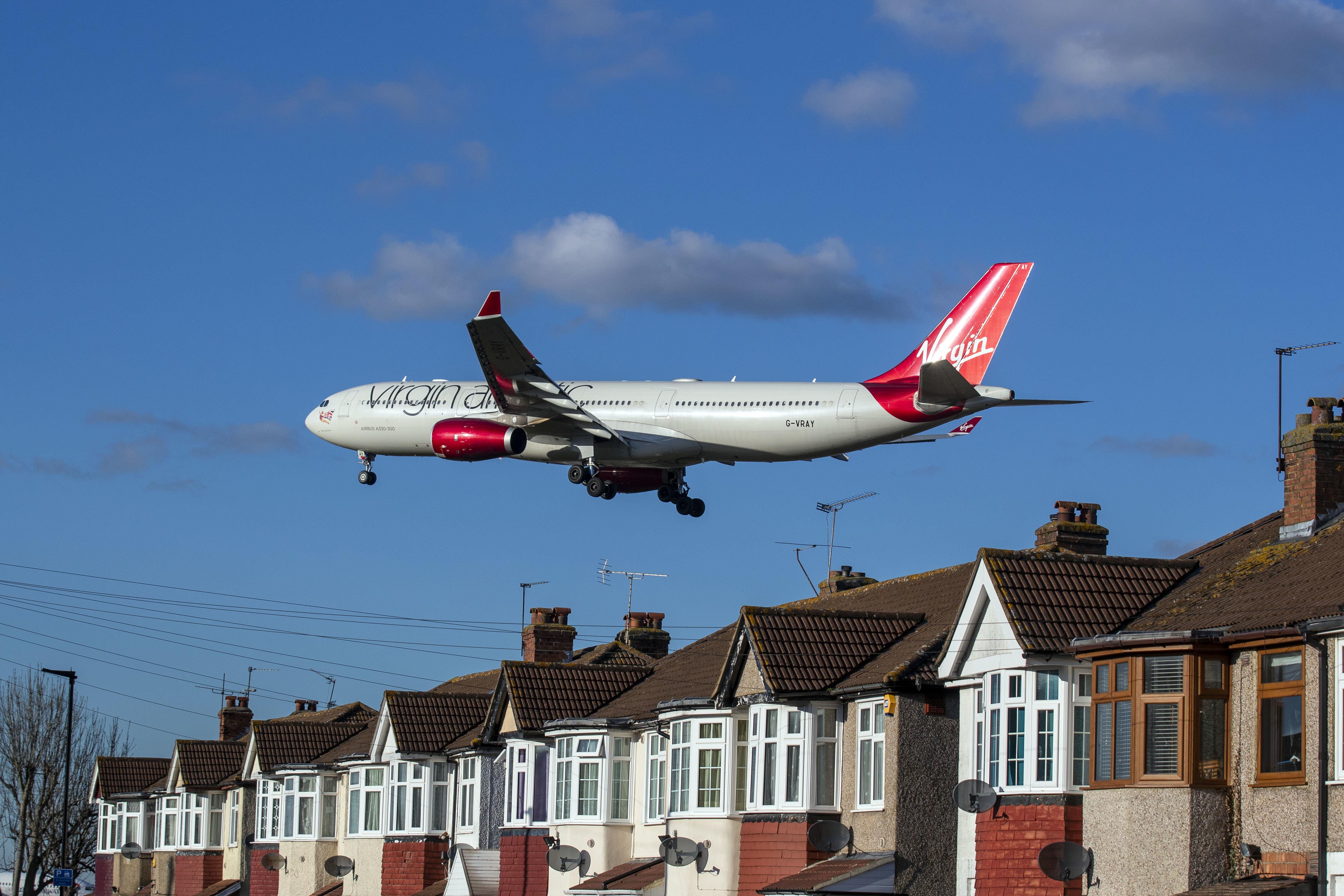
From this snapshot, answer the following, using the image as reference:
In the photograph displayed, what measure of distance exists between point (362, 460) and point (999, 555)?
34230 millimetres

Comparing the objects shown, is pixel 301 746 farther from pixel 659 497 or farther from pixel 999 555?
pixel 999 555

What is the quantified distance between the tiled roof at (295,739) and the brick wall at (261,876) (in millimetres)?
2482

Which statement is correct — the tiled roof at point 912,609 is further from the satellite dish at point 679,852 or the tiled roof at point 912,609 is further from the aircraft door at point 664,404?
the aircraft door at point 664,404

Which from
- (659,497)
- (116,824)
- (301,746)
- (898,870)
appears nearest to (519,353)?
(659,497)

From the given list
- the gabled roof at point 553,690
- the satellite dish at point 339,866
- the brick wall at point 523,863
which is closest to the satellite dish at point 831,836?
the gabled roof at point 553,690

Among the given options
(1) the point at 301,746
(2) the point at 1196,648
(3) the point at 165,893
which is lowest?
(3) the point at 165,893

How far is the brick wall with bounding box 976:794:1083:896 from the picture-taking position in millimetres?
25594

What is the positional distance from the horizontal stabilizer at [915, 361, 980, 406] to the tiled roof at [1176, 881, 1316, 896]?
73.2ft

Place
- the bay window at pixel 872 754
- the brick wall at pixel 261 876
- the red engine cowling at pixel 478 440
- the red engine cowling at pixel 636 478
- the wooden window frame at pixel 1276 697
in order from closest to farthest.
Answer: the wooden window frame at pixel 1276 697 < the bay window at pixel 872 754 < the red engine cowling at pixel 478 440 < the red engine cowling at pixel 636 478 < the brick wall at pixel 261 876

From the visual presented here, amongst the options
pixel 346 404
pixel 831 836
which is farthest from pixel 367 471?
pixel 831 836

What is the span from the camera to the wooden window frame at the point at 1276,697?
74.1 ft

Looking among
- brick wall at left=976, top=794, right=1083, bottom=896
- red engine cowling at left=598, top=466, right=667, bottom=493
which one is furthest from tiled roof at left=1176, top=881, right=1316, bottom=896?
red engine cowling at left=598, top=466, right=667, bottom=493

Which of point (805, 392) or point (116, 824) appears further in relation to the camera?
point (116, 824)

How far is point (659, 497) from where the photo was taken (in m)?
56.0
